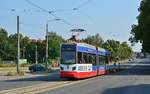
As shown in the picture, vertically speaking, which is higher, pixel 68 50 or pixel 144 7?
pixel 144 7

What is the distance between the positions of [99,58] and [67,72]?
11730mm

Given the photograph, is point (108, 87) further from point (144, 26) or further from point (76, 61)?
point (144, 26)

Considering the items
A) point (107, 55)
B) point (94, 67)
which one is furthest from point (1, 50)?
point (94, 67)

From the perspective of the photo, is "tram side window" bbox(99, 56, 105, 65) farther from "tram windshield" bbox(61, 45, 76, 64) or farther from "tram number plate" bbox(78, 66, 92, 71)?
"tram windshield" bbox(61, 45, 76, 64)

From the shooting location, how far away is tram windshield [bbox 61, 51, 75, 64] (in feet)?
128

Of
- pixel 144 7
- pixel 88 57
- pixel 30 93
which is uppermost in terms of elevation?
pixel 144 7

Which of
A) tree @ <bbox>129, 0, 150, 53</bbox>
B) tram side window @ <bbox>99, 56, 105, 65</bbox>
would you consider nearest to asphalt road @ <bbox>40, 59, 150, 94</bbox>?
tram side window @ <bbox>99, 56, 105, 65</bbox>

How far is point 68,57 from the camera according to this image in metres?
39.3

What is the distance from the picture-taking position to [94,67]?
46.6 metres

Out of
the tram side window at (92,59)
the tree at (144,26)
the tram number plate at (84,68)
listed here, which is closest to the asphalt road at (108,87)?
the tram number plate at (84,68)

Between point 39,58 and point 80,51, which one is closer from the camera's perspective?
point 80,51

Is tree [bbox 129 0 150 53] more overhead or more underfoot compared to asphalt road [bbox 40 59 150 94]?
more overhead

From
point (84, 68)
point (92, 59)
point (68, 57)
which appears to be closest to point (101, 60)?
point (92, 59)

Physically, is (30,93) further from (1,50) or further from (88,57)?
(1,50)
